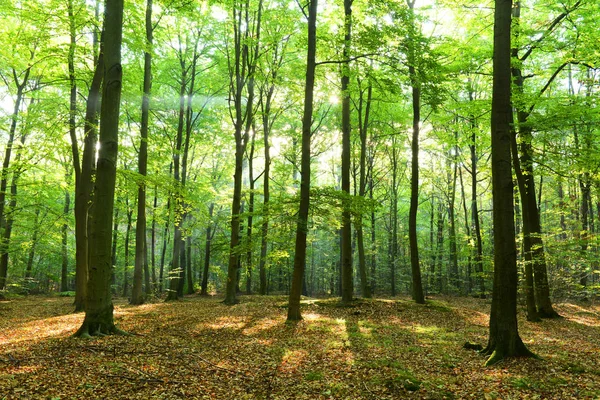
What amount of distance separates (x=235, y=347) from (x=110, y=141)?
5180 millimetres

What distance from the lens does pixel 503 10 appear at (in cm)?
684

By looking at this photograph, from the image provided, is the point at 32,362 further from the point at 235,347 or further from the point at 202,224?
the point at 202,224

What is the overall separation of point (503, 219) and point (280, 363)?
490cm

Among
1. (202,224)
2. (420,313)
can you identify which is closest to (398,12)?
(420,313)

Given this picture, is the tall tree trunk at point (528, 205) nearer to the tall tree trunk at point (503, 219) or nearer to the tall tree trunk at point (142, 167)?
the tall tree trunk at point (503, 219)

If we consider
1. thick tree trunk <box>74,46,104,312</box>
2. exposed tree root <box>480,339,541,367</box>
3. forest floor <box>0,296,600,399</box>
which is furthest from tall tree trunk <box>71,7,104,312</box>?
exposed tree root <box>480,339,541,367</box>

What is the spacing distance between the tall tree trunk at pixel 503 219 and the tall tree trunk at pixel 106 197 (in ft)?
24.6

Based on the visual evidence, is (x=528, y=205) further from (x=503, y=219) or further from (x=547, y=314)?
(x=503, y=219)

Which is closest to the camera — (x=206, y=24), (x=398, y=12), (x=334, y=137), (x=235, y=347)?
(x=235, y=347)

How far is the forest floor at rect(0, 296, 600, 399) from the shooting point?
4770 mm

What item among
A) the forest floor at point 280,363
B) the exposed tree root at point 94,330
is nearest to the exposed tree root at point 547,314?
the forest floor at point 280,363

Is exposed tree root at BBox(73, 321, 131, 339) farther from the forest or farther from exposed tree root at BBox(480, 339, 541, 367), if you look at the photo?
exposed tree root at BBox(480, 339, 541, 367)

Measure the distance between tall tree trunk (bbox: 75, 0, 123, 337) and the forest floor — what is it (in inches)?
21.7

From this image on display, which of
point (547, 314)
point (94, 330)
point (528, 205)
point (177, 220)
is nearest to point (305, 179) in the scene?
point (94, 330)
